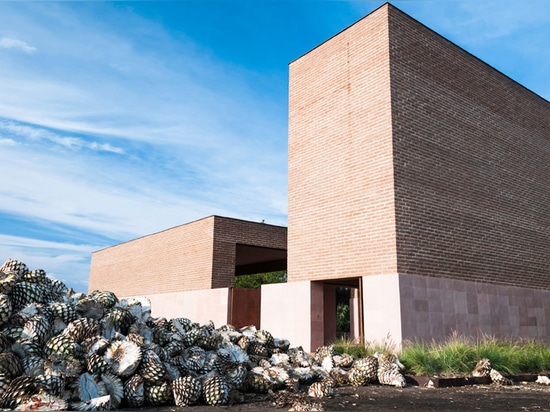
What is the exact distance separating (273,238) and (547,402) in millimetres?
14868

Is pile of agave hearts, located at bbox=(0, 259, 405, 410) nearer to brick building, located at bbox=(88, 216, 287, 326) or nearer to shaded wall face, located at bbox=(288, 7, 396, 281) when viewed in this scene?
shaded wall face, located at bbox=(288, 7, 396, 281)

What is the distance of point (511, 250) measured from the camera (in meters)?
14.7

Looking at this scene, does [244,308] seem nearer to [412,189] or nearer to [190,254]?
[190,254]

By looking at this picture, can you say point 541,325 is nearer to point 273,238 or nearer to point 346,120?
point 346,120

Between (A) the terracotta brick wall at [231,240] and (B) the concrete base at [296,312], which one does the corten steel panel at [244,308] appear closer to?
(A) the terracotta brick wall at [231,240]

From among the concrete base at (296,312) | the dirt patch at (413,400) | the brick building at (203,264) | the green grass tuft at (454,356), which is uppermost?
the brick building at (203,264)

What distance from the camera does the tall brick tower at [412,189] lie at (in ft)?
38.6

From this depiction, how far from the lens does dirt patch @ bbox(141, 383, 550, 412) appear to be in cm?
659

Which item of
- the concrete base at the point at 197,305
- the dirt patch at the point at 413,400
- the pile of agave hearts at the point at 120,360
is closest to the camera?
the pile of agave hearts at the point at 120,360

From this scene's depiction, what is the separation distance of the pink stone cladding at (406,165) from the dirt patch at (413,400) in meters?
3.49

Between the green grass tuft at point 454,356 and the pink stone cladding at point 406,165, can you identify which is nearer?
the green grass tuft at point 454,356

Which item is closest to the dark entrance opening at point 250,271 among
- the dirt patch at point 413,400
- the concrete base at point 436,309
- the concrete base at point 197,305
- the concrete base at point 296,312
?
the concrete base at point 197,305

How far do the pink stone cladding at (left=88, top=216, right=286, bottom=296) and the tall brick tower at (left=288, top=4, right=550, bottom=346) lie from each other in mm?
5942

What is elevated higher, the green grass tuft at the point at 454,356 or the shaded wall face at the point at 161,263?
the shaded wall face at the point at 161,263
